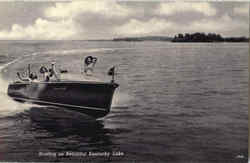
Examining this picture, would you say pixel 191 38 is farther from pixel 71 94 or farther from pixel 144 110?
pixel 71 94

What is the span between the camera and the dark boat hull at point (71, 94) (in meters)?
3.21

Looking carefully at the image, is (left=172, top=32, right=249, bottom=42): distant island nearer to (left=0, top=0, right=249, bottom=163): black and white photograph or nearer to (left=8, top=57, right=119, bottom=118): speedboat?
(left=0, top=0, right=249, bottom=163): black and white photograph

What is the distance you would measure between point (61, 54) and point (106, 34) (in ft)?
1.60

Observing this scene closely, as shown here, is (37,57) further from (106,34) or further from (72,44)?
(106,34)

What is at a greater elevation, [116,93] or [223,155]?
[116,93]

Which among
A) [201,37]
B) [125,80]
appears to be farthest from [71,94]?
[201,37]

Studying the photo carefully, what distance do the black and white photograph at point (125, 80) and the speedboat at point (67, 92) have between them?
0.01 metres

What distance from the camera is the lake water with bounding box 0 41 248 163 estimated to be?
3.08m

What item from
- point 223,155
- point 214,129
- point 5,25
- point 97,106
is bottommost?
point 223,155

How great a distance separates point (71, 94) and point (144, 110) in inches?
29.6

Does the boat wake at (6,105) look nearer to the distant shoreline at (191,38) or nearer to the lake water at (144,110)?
the lake water at (144,110)

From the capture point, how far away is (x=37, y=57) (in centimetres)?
320

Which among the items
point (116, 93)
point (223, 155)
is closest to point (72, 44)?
point (116, 93)

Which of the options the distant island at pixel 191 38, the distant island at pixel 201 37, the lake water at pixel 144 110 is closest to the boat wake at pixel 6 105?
the lake water at pixel 144 110
